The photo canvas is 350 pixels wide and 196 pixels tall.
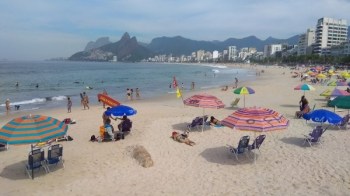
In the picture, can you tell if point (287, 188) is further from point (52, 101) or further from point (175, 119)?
point (52, 101)

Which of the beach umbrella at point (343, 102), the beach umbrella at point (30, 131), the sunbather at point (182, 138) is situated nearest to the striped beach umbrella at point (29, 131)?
the beach umbrella at point (30, 131)

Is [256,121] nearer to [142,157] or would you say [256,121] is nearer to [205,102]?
[142,157]

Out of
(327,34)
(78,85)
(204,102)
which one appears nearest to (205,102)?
(204,102)

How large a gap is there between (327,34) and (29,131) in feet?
532

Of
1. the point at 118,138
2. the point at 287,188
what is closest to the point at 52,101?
the point at 118,138

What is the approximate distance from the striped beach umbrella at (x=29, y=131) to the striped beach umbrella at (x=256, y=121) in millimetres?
4562

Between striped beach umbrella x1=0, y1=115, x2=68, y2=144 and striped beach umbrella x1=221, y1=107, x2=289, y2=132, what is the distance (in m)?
4.56

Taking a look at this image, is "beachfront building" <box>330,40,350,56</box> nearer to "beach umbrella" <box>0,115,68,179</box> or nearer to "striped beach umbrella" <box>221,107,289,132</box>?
"striped beach umbrella" <box>221,107,289,132</box>

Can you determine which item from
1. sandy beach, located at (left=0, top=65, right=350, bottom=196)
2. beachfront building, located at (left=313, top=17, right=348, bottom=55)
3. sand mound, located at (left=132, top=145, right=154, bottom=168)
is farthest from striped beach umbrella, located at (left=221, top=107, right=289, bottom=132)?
beachfront building, located at (left=313, top=17, right=348, bottom=55)

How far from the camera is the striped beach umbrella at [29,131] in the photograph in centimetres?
798

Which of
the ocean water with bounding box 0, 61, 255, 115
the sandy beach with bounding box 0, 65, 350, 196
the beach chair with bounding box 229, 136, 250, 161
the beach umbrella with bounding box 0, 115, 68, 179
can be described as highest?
the beach umbrella with bounding box 0, 115, 68, 179

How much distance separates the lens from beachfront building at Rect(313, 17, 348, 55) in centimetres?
14900

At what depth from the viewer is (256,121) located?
8.79 m

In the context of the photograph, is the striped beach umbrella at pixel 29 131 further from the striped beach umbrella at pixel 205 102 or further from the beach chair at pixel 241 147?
the striped beach umbrella at pixel 205 102
